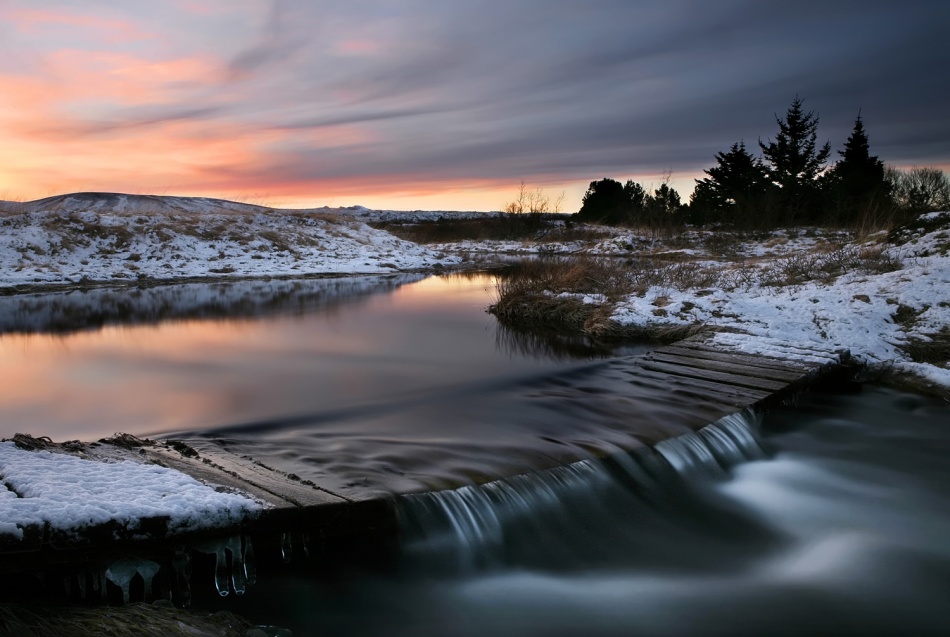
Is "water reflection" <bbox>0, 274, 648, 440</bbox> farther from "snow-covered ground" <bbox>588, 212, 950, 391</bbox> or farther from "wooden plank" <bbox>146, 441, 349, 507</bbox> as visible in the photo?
"snow-covered ground" <bbox>588, 212, 950, 391</bbox>

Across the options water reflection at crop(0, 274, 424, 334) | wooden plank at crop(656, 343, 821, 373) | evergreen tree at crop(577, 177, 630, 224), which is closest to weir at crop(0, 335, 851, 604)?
wooden plank at crop(656, 343, 821, 373)

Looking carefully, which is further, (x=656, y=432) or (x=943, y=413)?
(x=943, y=413)

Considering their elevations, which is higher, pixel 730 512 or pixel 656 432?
pixel 656 432

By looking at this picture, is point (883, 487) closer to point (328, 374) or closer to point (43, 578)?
point (43, 578)

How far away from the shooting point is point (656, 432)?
5574mm

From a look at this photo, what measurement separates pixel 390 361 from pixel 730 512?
587 centimetres

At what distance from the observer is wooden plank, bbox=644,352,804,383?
22.6 ft

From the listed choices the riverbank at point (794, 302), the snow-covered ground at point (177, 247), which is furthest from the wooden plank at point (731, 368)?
the snow-covered ground at point (177, 247)

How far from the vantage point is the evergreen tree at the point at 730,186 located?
40.5 m

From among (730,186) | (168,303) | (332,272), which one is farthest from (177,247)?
(730,186)

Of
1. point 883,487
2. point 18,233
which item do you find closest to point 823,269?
point 883,487

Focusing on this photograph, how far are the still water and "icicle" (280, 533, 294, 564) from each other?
0.11m

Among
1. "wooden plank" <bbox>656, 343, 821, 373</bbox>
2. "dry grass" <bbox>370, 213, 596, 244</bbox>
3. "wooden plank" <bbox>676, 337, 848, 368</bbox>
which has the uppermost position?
"dry grass" <bbox>370, 213, 596, 244</bbox>

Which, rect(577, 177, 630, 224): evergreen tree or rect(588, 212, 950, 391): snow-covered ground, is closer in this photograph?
rect(588, 212, 950, 391): snow-covered ground
